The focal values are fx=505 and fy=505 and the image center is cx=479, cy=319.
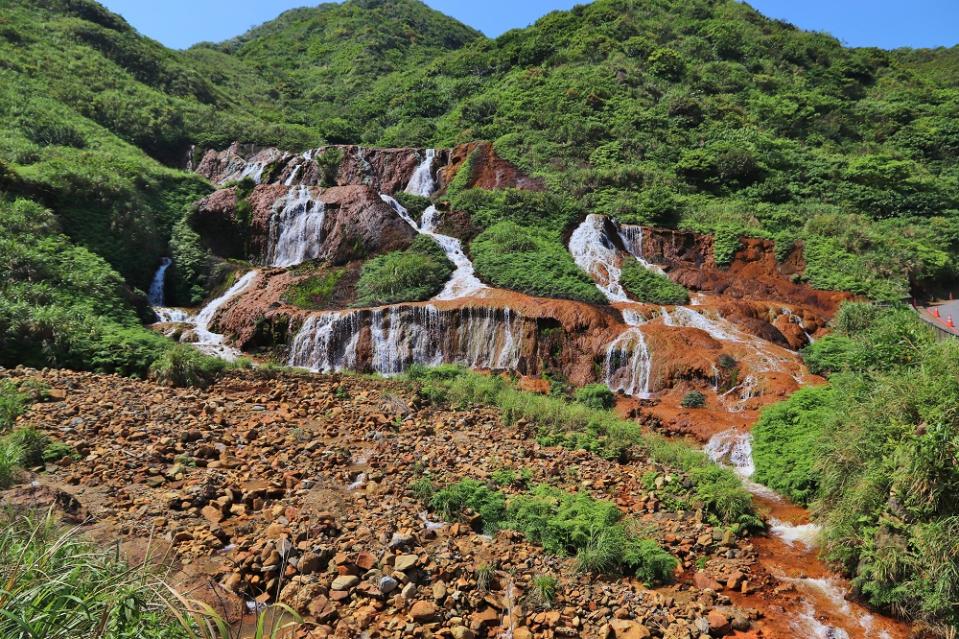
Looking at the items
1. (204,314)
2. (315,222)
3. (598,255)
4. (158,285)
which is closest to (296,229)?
(315,222)

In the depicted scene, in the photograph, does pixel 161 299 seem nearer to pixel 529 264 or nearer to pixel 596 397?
pixel 529 264

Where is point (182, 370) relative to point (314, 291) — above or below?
below

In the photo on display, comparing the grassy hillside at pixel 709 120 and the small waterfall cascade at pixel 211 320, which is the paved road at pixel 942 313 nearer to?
the grassy hillside at pixel 709 120

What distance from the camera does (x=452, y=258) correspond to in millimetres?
21953

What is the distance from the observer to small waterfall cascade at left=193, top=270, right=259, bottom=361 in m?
16.6

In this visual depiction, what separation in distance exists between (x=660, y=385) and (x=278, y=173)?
2429 cm

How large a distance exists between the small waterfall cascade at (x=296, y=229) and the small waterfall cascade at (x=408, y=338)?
679 cm

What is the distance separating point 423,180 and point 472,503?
26.6 metres

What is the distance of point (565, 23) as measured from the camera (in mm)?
50750

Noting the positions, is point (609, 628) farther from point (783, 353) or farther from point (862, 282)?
point (862, 282)

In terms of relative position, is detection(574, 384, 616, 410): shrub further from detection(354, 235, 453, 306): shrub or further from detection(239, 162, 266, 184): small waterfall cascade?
detection(239, 162, 266, 184): small waterfall cascade

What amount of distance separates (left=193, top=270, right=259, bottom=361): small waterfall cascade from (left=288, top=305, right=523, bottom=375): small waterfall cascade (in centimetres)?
219

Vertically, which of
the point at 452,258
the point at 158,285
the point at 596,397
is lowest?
the point at 596,397

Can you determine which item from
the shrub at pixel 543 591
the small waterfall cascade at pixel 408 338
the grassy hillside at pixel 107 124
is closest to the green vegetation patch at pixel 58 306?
the grassy hillside at pixel 107 124
